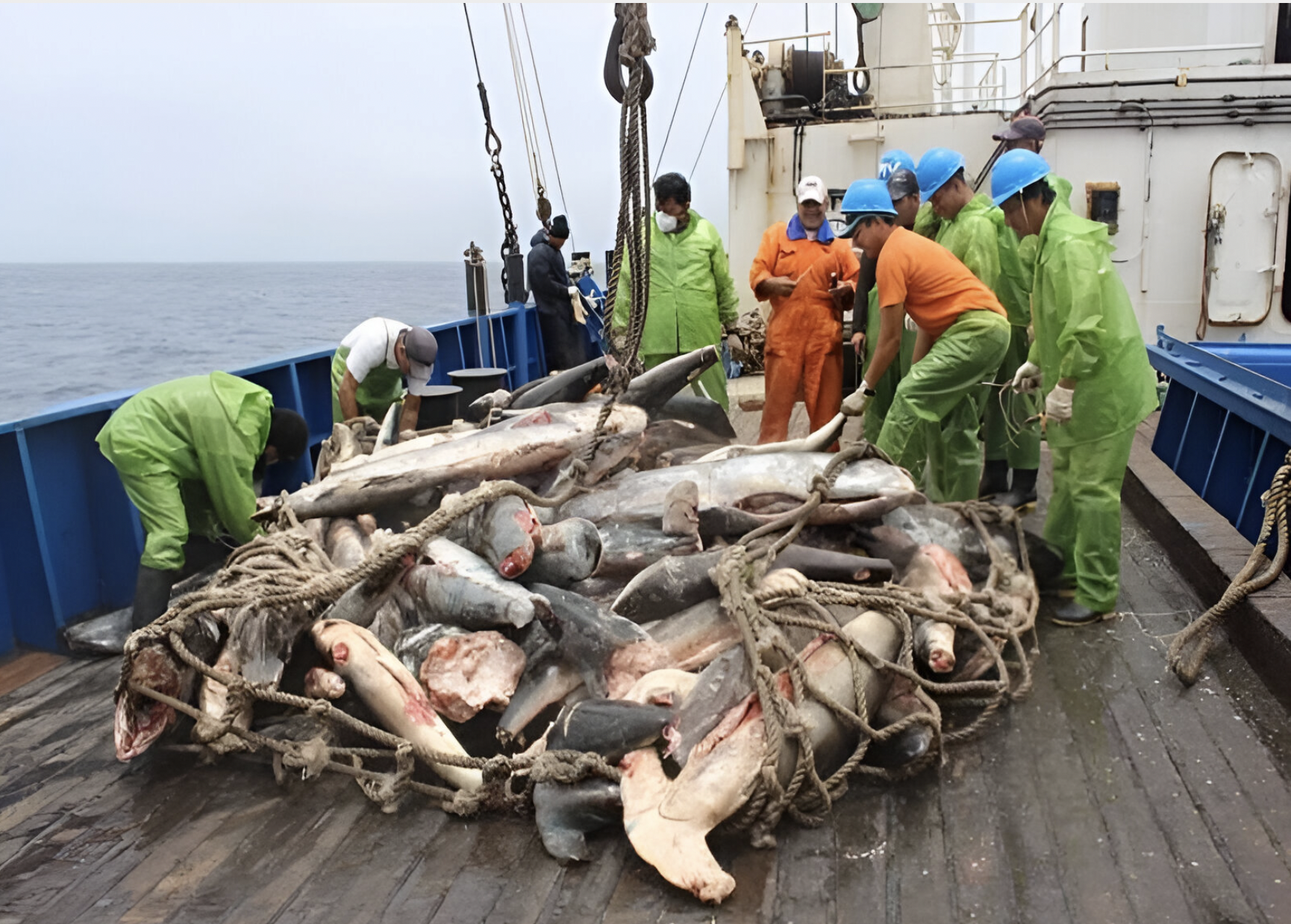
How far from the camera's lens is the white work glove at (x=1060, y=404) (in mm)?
4383

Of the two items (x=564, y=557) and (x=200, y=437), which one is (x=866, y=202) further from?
(x=200, y=437)

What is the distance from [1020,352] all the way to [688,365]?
2.24 m

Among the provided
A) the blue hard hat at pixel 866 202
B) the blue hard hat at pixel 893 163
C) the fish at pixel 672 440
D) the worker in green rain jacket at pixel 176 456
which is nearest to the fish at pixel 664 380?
the fish at pixel 672 440

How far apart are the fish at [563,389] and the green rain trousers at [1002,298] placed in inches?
89.7

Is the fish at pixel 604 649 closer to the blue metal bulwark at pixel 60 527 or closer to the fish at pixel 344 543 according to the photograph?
the fish at pixel 344 543

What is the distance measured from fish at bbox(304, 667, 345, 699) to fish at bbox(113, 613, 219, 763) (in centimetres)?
44

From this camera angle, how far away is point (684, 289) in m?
7.35

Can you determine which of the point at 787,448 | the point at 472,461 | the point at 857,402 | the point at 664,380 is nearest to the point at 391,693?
the point at 472,461

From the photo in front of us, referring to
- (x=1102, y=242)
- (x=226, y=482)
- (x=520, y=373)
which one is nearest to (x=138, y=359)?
(x=520, y=373)

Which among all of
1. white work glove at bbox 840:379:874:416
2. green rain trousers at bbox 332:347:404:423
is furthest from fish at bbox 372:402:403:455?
white work glove at bbox 840:379:874:416

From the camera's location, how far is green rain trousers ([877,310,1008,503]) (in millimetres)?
5305

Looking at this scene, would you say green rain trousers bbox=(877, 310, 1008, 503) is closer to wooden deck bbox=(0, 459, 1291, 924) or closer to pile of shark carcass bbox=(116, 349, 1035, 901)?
pile of shark carcass bbox=(116, 349, 1035, 901)

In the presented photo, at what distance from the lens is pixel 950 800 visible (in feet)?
10.4

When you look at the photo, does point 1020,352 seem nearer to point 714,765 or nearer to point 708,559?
point 708,559
